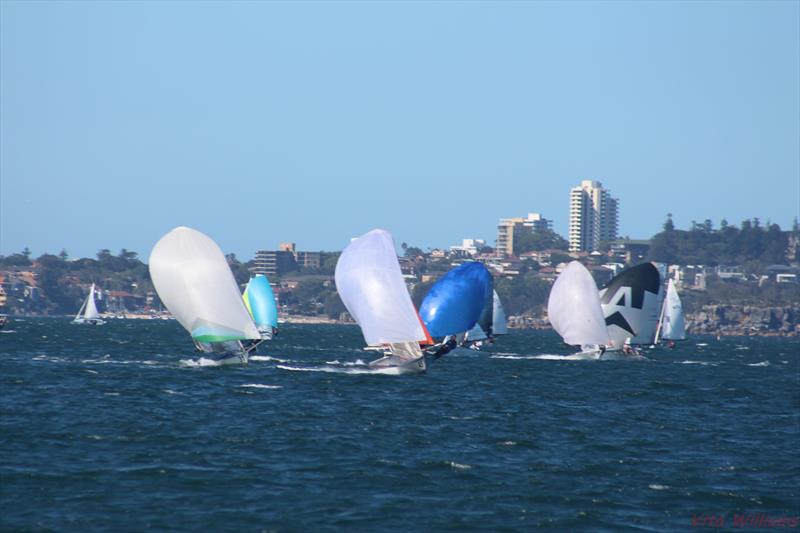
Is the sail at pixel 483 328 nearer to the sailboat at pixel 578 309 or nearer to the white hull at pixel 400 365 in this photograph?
the sailboat at pixel 578 309

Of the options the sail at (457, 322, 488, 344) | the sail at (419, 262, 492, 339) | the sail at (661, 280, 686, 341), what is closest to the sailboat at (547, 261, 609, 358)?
the sail at (419, 262, 492, 339)

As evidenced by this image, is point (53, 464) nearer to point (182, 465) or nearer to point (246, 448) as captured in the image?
point (182, 465)

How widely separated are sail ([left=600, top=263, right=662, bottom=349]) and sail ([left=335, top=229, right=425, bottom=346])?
31.4 meters

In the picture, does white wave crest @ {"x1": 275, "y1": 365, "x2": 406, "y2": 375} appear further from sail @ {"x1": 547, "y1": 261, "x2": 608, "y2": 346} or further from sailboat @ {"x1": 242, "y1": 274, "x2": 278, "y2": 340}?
sailboat @ {"x1": 242, "y1": 274, "x2": 278, "y2": 340}

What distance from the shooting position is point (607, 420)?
152 feet

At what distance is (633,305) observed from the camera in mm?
89125

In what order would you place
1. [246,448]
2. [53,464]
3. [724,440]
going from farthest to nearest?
1. [724,440]
2. [246,448]
3. [53,464]

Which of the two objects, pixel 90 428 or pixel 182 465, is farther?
pixel 90 428

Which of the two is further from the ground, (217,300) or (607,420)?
(217,300)

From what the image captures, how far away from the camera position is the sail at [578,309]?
268 feet

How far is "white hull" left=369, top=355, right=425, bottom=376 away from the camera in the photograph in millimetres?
61812

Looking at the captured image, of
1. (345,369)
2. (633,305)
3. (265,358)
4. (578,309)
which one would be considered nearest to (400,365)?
(345,369)

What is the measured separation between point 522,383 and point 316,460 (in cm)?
3105

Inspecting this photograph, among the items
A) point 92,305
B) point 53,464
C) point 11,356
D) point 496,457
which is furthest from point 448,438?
point 92,305
